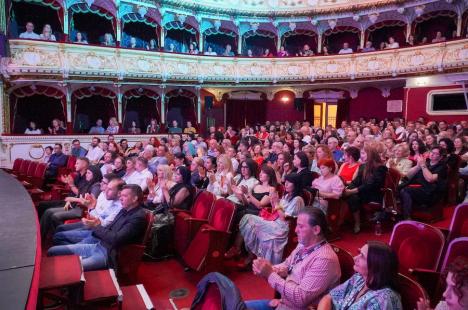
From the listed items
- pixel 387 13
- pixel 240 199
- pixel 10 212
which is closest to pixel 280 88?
pixel 387 13

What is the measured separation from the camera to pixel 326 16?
545 inches

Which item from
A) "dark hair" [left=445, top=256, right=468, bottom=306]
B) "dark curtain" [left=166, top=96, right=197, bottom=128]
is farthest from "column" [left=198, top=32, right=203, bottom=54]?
"dark hair" [left=445, top=256, right=468, bottom=306]

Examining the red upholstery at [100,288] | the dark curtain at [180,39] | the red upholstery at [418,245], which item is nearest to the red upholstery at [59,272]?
the red upholstery at [100,288]

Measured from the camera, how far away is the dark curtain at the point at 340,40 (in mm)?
14461

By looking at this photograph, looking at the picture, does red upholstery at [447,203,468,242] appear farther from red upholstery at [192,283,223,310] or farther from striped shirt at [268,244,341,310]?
red upholstery at [192,283,223,310]

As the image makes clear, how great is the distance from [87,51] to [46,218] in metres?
7.74

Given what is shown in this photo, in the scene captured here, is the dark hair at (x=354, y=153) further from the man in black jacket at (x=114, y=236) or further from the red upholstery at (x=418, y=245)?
the man in black jacket at (x=114, y=236)

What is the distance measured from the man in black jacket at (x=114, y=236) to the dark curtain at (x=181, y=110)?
1098cm

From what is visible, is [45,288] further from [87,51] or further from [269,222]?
[87,51]

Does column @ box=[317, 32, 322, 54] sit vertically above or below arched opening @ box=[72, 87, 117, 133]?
above

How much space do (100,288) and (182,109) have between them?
12125 millimetres

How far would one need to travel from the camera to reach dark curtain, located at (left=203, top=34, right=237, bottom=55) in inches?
578

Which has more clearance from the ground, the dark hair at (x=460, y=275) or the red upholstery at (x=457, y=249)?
the dark hair at (x=460, y=275)

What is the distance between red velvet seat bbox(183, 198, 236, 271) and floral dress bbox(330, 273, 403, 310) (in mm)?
1517
